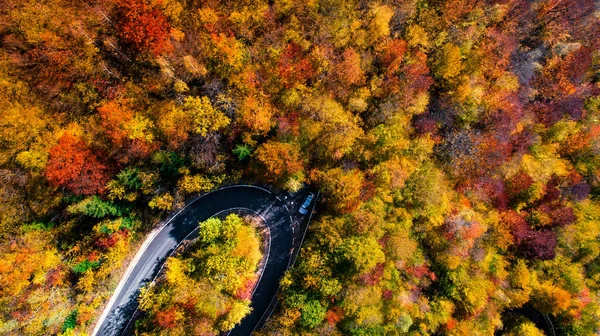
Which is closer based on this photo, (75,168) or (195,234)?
(75,168)

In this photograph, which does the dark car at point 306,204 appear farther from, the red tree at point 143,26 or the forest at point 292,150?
the red tree at point 143,26

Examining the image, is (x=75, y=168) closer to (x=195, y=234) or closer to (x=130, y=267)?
(x=130, y=267)

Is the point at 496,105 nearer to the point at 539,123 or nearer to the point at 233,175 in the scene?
the point at 539,123

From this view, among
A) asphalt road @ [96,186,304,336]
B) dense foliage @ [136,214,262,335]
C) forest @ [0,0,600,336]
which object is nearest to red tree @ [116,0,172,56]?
forest @ [0,0,600,336]

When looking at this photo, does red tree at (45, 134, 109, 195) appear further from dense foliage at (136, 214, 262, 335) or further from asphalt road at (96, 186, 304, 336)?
dense foliage at (136, 214, 262, 335)

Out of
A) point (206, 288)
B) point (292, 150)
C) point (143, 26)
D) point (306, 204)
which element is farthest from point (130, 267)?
point (143, 26)

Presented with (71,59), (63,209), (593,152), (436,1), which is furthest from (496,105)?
(63,209)
